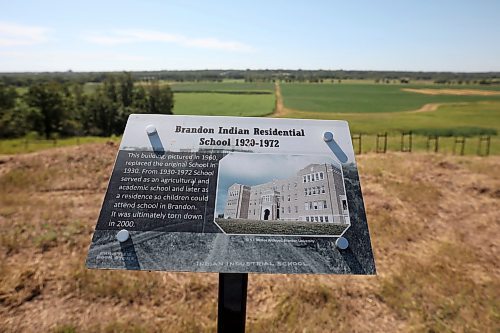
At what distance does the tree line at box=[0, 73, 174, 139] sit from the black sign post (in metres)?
37.2

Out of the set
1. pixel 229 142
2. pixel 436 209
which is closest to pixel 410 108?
pixel 436 209

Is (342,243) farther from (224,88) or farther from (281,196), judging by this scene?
(224,88)

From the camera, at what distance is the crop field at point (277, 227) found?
9.84ft

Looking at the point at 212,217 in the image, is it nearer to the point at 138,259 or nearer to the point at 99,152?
the point at 138,259

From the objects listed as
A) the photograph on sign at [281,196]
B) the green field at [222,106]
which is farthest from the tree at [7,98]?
the photograph on sign at [281,196]

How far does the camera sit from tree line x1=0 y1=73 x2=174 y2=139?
1385 inches

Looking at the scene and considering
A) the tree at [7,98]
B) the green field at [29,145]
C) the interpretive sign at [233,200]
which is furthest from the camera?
the tree at [7,98]

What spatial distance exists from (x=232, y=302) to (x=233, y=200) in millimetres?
970

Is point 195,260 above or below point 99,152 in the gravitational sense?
above

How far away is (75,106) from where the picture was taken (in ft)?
137

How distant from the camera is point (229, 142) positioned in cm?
348

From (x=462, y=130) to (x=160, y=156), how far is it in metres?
35.5

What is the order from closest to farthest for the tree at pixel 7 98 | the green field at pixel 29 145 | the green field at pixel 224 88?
the green field at pixel 29 145 → the tree at pixel 7 98 → the green field at pixel 224 88

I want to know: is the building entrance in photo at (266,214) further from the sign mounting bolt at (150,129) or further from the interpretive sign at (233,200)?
the sign mounting bolt at (150,129)
